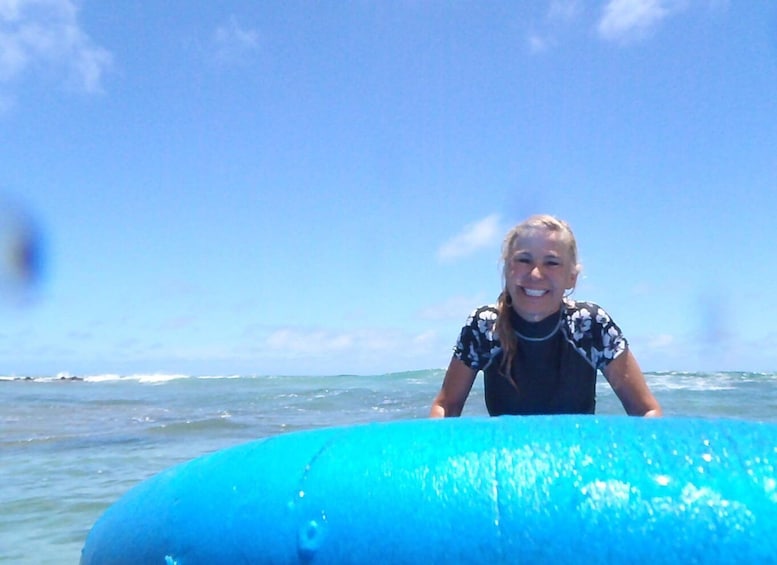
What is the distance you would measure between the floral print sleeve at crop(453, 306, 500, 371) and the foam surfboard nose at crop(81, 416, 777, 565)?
3.56ft

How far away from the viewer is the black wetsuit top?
268 cm

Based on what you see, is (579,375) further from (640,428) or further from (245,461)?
(245,461)

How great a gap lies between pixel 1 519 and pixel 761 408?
11056 millimetres

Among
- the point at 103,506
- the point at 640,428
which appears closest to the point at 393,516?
the point at 640,428

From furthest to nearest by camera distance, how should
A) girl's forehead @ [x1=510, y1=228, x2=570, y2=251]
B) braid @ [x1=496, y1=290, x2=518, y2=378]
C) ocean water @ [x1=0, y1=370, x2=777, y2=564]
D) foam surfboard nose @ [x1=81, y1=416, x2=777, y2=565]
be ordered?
ocean water @ [x1=0, y1=370, x2=777, y2=564] < braid @ [x1=496, y1=290, x2=518, y2=378] < girl's forehead @ [x1=510, y1=228, x2=570, y2=251] < foam surfboard nose @ [x1=81, y1=416, x2=777, y2=565]

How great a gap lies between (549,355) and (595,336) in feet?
0.55

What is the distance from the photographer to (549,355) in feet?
8.87

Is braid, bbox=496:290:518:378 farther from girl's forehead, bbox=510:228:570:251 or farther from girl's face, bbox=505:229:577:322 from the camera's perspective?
girl's forehead, bbox=510:228:570:251

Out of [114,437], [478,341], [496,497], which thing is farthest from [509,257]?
[114,437]

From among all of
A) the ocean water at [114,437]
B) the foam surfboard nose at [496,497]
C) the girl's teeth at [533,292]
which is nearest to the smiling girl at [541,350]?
the girl's teeth at [533,292]

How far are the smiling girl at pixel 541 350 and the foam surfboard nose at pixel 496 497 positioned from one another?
0.99 m

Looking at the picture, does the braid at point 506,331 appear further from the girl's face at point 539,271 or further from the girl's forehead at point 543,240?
the girl's forehead at point 543,240

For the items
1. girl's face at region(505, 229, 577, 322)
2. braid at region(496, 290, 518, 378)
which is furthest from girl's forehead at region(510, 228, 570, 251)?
braid at region(496, 290, 518, 378)

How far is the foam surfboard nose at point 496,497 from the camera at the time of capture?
4.33 feet
